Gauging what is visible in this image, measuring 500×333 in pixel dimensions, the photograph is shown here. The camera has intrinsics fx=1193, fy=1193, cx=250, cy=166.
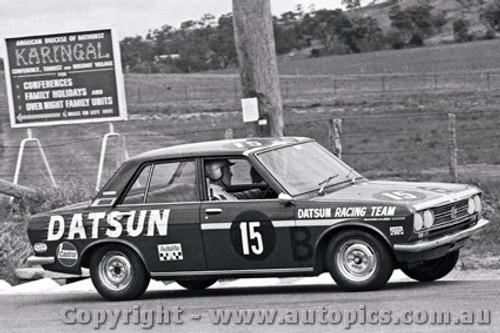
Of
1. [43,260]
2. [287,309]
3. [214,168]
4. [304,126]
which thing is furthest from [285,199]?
[304,126]

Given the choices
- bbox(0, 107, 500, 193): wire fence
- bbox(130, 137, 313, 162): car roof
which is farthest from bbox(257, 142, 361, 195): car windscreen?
bbox(0, 107, 500, 193): wire fence

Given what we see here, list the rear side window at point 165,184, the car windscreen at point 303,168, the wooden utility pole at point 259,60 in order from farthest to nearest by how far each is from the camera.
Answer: the wooden utility pole at point 259,60 < the rear side window at point 165,184 < the car windscreen at point 303,168

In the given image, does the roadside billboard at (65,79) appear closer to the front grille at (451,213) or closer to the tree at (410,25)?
the front grille at (451,213)

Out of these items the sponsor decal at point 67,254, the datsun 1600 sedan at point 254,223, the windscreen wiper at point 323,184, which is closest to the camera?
the datsun 1600 sedan at point 254,223

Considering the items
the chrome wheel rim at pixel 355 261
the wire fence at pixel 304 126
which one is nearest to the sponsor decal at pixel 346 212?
the chrome wheel rim at pixel 355 261

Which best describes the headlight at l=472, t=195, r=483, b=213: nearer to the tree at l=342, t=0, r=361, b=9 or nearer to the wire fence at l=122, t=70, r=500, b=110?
the wire fence at l=122, t=70, r=500, b=110

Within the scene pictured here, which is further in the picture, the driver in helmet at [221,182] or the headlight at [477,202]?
the driver in helmet at [221,182]

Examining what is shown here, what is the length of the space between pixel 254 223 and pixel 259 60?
12.4ft

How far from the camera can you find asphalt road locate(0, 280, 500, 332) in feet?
28.9

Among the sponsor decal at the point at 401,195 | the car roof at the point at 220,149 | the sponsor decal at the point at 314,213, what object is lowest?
the sponsor decal at the point at 314,213

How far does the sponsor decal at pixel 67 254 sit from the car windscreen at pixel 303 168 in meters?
2.03

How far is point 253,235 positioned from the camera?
10656 mm

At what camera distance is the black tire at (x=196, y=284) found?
38.8ft

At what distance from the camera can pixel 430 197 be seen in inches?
411
